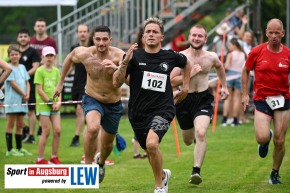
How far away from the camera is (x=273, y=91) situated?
12656 mm

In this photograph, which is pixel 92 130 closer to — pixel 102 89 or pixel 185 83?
pixel 102 89

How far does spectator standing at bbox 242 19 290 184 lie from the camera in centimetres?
1252

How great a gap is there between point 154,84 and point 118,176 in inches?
115

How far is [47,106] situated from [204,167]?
293 cm

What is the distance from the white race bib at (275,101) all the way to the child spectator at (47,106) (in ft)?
13.2

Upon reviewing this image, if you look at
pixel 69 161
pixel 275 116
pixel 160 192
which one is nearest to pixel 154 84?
pixel 160 192

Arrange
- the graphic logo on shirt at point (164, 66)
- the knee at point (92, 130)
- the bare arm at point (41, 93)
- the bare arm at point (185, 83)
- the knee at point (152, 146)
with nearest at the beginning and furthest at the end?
the knee at point (152, 146) < the graphic logo on shirt at point (164, 66) < the bare arm at point (185, 83) < the knee at point (92, 130) < the bare arm at point (41, 93)

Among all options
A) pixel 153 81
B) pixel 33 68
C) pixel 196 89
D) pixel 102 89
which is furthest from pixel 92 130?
pixel 33 68

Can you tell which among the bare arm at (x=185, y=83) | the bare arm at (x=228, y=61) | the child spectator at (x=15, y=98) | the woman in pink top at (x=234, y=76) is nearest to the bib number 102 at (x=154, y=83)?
the bare arm at (x=185, y=83)

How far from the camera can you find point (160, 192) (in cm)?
1111

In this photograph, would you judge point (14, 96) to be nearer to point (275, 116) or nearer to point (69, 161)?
point (69, 161)

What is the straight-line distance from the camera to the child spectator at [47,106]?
1491cm

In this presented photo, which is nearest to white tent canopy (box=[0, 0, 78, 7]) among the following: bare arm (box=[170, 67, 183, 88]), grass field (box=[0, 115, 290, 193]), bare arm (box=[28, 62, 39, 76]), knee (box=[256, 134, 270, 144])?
grass field (box=[0, 115, 290, 193])

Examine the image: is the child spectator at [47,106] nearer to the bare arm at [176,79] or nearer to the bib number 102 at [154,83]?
the bare arm at [176,79]
